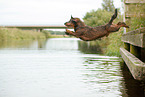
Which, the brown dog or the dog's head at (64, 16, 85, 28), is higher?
the dog's head at (64, 16, 85, 28)

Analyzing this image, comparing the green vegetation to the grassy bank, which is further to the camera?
the grassy bank

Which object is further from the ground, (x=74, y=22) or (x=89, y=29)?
(x=74, y=22)

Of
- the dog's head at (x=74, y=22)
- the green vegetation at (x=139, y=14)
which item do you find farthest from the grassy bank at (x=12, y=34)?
the dog's head at (x=74, y=22)

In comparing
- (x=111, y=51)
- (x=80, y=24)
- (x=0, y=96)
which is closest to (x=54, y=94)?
(x=0, y=96)

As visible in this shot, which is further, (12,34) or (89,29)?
(12,34)

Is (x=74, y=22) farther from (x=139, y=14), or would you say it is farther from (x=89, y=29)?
(x=139, y=14)

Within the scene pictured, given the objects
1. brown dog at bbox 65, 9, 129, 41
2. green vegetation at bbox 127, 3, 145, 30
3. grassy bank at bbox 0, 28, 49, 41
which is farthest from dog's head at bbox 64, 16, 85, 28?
grassy bank at bbox 0, 28, 49, 41

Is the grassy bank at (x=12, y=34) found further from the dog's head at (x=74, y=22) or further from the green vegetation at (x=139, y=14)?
the dog's head at (x=74, y=22)

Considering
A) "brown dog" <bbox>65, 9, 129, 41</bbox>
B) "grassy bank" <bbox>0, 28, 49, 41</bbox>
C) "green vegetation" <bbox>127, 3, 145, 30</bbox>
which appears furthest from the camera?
"grassy bank" <bbox>0, 28, 49, 41</bbox>

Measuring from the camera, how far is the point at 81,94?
5.79 m

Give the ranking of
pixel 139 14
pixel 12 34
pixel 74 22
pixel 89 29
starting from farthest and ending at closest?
pixel 12 34 → pixel 139 14 → pixel 74 22 → pixel 89 29

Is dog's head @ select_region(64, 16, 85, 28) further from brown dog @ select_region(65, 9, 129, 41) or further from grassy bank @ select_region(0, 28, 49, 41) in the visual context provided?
grassy bank @ select_region(0, 28, 49, 41)

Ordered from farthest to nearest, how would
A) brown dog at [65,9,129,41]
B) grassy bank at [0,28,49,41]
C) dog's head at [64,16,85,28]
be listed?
grassy bank at [0,28,49,41] → dog's head at [64,16,85,28] → brown dog at [65,9,129,41]

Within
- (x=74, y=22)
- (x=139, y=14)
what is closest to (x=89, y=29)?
(x=74, y=22)
